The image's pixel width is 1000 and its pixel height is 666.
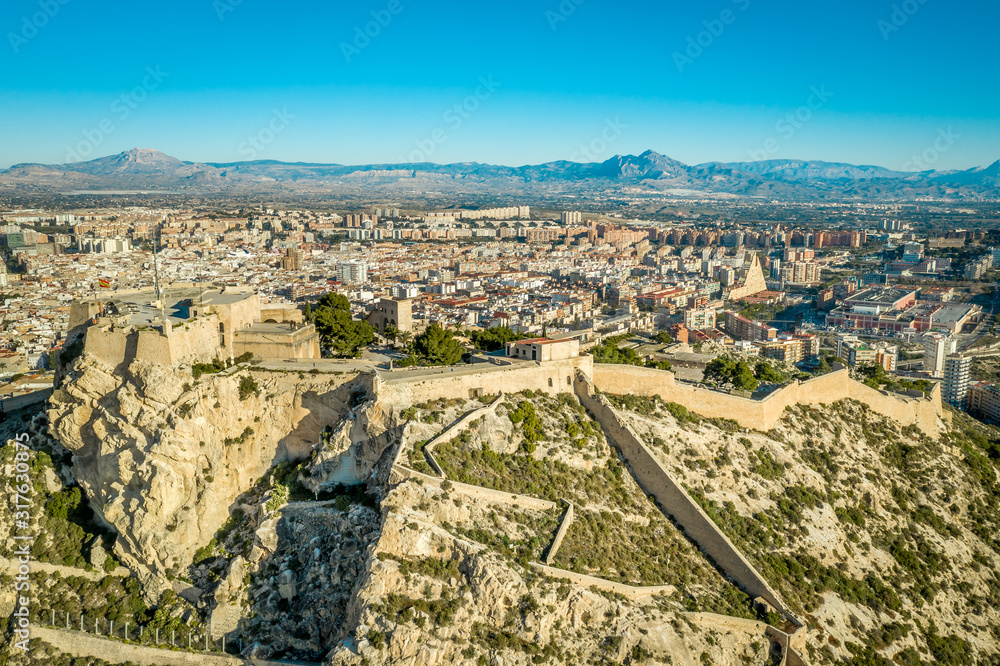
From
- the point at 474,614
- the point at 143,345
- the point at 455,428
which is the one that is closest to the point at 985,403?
the point at 455,428

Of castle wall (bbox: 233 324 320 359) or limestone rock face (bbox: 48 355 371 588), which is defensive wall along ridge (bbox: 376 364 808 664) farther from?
castle wall (bbox: 233 324 320 359)

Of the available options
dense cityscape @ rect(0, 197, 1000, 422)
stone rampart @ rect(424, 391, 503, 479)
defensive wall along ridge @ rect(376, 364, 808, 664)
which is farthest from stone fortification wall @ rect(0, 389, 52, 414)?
stone rampart @ rect(424, 391, 503, 479)

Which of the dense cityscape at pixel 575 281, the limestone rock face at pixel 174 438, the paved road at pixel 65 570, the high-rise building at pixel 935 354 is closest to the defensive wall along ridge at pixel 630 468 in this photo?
the limestone rock face at pixel 174 438

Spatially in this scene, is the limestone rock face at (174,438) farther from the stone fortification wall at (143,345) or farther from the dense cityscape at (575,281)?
the dense cityscape at (575,281)

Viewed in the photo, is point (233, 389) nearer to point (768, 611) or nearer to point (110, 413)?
point (110, 413)

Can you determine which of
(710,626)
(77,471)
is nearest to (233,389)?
(77,471)

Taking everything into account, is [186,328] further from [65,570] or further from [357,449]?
[65,570]
